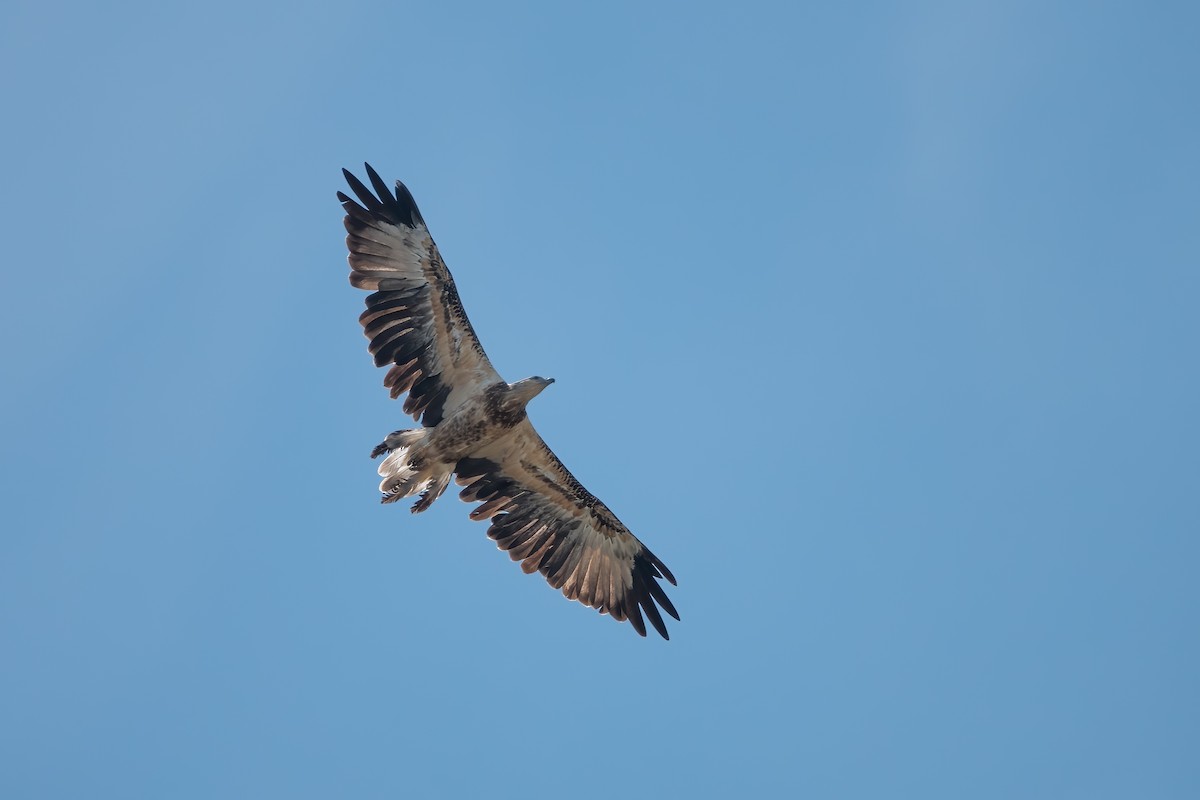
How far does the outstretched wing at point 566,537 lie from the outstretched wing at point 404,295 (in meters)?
1.41

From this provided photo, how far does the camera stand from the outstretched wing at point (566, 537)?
51.0ft

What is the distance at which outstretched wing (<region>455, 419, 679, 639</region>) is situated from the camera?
1555cm

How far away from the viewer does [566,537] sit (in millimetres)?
15914

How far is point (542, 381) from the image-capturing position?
48.1ft

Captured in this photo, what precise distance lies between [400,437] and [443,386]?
2.67ft

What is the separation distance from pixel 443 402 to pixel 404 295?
1380 mm

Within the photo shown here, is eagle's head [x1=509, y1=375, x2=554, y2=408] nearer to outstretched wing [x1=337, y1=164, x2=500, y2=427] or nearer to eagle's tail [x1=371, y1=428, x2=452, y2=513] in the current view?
outstretched wing [x1=337, y1=164, x2=500, y2=427]

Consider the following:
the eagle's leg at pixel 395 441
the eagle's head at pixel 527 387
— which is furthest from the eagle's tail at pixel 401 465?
the eagle's head at pixel 527 387

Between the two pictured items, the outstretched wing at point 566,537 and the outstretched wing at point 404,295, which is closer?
the outstretched wing at point 404,295

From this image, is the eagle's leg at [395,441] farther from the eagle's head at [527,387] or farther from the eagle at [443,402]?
the eagle's head at [527,387]

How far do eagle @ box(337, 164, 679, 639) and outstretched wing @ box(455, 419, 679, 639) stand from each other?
15 millimetres

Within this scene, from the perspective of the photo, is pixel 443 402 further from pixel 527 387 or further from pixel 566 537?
pixel 566 537

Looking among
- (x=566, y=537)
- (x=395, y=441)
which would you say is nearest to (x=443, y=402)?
(x=395, y=441)

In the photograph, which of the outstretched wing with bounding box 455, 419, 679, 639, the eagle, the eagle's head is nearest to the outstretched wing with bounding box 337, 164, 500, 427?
the eagle
